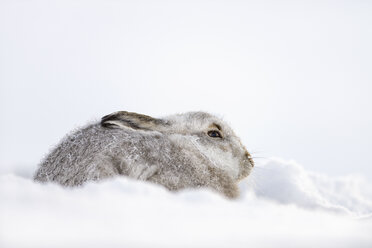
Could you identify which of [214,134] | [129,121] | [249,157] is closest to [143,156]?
[129,121]

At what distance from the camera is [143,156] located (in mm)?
4906

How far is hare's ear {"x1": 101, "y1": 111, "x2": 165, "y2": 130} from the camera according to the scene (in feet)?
16.8

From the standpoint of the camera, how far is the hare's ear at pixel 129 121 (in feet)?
16.8

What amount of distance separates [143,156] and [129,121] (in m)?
0.60

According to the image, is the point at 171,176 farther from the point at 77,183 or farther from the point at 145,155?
the point at 77,183

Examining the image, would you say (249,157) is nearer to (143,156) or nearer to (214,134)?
(214,134)

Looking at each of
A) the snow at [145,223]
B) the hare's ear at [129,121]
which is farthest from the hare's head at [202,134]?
the snow at [145,223]

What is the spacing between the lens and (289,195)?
6.68 meters

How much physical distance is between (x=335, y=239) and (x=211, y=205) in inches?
31.2

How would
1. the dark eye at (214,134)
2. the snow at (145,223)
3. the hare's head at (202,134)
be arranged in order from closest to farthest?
the snow at (145,223)
the hare's head at (202,134)
the dark eye at (214,134)

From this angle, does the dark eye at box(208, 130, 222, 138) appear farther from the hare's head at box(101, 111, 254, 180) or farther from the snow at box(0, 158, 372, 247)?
the snow at box(0, 158, 372, 247)

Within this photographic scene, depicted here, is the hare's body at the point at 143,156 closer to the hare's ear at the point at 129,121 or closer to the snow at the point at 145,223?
the hare's ear at the point at 129,121

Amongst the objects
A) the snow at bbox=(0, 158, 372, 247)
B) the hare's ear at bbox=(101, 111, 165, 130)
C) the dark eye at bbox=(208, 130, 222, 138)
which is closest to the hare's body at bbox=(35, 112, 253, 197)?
the hare's ear at bbox=(101, 111, 165, 130)

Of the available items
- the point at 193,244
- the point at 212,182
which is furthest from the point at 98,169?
the point at 193,244
